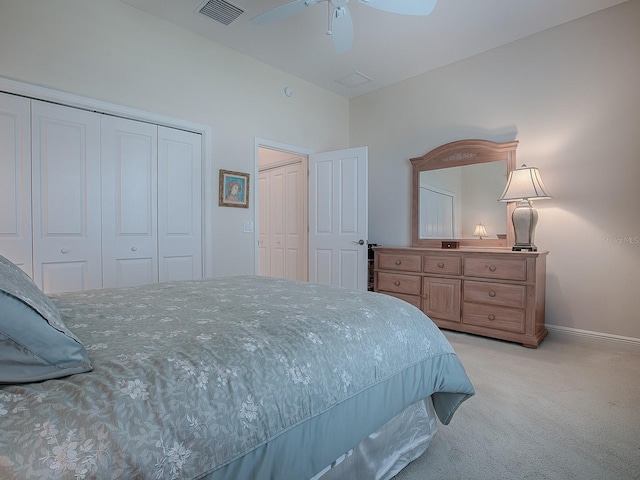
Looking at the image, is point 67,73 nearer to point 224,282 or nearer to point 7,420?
point 224,282

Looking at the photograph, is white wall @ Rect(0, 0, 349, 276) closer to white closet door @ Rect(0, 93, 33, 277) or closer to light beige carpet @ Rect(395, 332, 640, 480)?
white closet door @ Rect(0, 93, 33, 277)

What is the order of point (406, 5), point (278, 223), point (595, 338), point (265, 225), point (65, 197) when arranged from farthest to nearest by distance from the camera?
1. point (265, 225)
2. point (278, 223)
3. point (595, 338)
4. point (65, 197)
5. point (406, 5)

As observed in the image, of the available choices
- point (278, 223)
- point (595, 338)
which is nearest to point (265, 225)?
point (278, 223)

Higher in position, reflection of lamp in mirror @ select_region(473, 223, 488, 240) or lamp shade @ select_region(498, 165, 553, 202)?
lamp shade @ select_region(498, 165, 553, 202)

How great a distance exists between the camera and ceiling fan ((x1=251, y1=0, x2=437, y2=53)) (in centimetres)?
215

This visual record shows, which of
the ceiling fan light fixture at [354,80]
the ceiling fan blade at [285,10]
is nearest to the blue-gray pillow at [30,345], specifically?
the ceiling fan blade at [285,10]

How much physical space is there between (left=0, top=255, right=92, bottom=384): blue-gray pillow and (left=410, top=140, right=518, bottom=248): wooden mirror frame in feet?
11.9

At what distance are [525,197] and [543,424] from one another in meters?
1.98

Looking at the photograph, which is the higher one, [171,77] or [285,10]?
[285,10]

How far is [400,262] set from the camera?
3.76m

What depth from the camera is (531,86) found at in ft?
10.9

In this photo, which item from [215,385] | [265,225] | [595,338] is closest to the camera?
[215,385]

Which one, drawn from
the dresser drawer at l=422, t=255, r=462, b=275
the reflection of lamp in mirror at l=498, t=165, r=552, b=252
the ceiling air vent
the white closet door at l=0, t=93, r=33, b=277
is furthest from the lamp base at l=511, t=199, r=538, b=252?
the white closet door at l=0, t=93, r=33, b=277

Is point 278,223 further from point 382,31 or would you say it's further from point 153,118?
point 382,31
